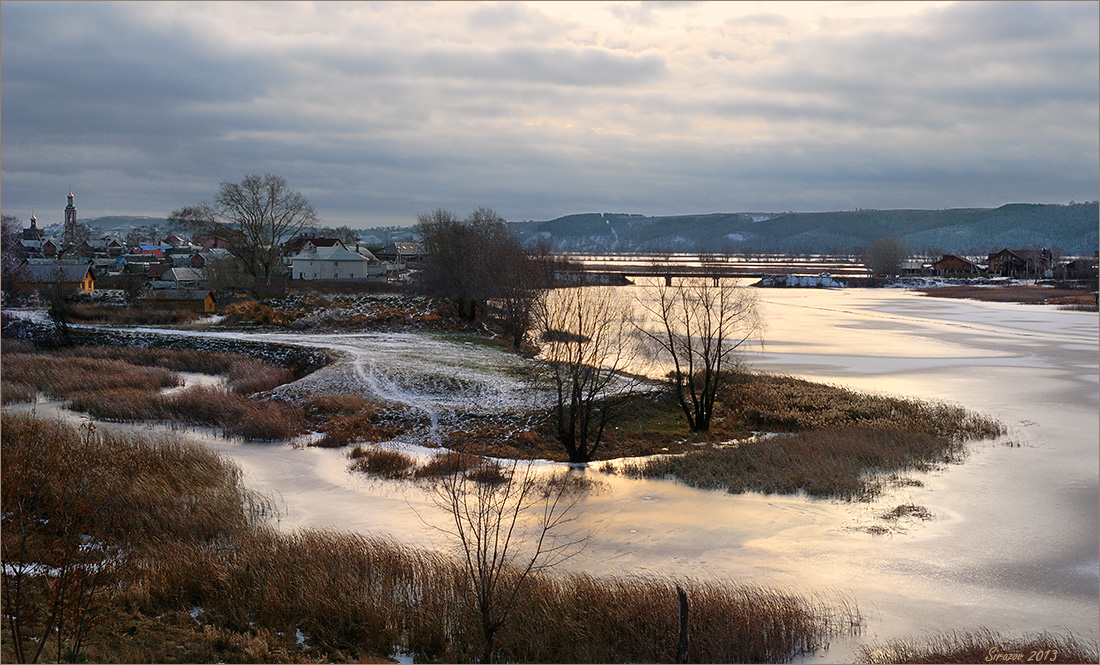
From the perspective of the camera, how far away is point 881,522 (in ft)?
52.4

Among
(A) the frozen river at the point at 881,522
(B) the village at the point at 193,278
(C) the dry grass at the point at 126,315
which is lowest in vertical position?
(A) the frozen river at the point at 881,522

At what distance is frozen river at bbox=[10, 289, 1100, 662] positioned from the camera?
1245 cm

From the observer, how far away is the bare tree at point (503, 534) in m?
9.59

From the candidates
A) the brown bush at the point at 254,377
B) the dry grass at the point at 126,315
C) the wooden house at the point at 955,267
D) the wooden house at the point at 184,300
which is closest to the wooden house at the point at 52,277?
the wooden house at the point at 184,300

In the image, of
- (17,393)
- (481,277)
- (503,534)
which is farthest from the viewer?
(481,277)

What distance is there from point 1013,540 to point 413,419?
16664 mm

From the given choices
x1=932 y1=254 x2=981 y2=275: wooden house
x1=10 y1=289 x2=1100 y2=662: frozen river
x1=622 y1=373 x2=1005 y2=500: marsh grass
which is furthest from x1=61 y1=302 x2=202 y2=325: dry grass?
x1=932 y1=254 x2=981 y2=275: wooden house

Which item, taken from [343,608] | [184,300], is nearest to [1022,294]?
[184,300]

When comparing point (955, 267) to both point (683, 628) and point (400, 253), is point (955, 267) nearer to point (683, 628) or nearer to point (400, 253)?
point (400, 253)

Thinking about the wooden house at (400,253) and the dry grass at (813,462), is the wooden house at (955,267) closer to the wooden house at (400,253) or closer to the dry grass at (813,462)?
the wooden house at (400,253)

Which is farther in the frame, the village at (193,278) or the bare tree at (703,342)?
the village at (193,278)

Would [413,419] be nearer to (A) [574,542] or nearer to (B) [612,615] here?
(A) [574,542]

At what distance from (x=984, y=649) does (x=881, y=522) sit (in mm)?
5934

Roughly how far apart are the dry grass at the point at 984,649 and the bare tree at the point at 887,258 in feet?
428
